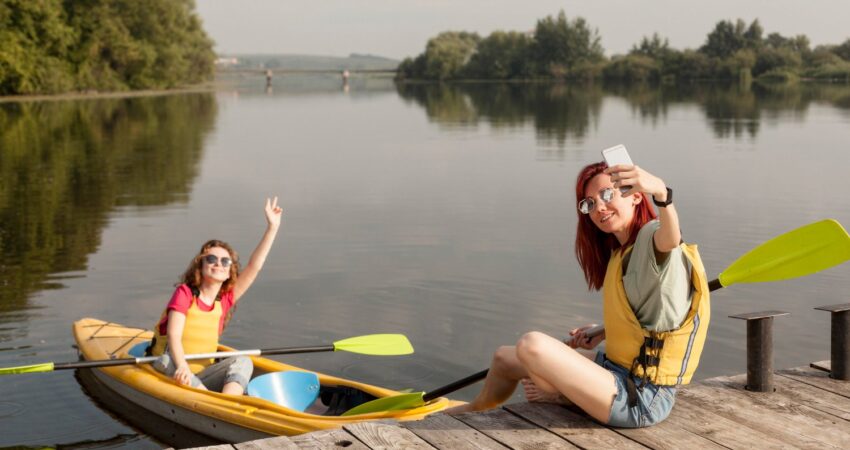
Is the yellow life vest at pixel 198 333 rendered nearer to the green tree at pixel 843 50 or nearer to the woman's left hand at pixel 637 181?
the woman's left hand at pixel 637 181

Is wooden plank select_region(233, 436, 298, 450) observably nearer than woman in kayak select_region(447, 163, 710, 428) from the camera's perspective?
No

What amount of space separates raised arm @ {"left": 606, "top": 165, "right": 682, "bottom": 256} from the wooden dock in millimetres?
901

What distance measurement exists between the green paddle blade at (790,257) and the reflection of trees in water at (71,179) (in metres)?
6.47

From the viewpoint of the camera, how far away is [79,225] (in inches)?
527

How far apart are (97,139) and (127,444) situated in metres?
22.9

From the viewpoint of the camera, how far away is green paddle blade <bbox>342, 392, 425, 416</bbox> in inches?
209

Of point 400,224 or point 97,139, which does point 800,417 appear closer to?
point 400,224

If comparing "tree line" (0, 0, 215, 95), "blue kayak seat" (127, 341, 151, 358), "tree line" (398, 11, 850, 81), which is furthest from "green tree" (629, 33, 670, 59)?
"blue kayak seat" (127, 341, 151, 358)

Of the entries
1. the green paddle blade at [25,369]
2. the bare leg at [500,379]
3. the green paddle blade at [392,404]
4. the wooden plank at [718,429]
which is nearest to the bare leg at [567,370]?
the bare leg at [500,379]

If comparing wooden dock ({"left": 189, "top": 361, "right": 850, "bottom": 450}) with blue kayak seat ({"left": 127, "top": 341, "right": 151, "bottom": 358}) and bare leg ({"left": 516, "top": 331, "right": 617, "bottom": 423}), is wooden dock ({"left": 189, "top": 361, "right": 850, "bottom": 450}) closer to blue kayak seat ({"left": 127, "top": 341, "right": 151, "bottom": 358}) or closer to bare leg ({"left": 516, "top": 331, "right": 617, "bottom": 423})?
bare leg ({"left": 516, "top": 331, "right": 617, "bottom": 423})

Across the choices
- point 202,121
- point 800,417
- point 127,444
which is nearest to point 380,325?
point 127,444

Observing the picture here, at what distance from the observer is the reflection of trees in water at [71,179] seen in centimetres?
1110

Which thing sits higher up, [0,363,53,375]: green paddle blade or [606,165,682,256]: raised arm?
[606,165,682,256]: raised arm

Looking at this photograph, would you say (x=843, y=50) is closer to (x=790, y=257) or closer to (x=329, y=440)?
(x=790, y=257)
